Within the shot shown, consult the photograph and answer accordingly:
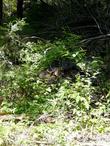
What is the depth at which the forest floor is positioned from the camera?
4840 mm

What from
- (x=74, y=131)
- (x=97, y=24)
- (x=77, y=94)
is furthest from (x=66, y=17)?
(x=74, y=131)

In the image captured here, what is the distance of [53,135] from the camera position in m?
4.96

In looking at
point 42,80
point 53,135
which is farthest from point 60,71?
point 53,135

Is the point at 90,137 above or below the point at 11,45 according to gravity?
below

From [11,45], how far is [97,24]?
1780 millimetres

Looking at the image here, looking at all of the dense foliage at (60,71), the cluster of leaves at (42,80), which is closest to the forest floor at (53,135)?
the dense foliage at (60,71)

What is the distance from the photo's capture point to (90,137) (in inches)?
197

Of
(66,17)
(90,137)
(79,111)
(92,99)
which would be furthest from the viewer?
(66,17)

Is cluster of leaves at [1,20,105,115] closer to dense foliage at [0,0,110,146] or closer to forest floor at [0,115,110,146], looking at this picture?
dense foliage at [0,0,110,146]

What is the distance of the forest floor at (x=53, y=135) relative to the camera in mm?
4840

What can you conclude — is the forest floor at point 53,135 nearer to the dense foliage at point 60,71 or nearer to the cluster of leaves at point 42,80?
the dense foliage at point 60,71

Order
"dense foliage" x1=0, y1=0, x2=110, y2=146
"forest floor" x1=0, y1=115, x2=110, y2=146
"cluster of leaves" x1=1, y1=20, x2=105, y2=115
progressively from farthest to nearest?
"cluster of leaves" x1=1, y1=20, x2=105, y2=115, "dense foliage" x1=0, y1=0, x2=110, y2=146, "forest floor" x1=0, y1=115, x2=110, y2=146

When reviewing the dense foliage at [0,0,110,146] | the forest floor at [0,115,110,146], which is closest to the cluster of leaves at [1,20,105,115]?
the dense foliage at [0,0,110,146]

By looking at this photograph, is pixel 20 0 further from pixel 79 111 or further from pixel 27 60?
pixel 79 111
